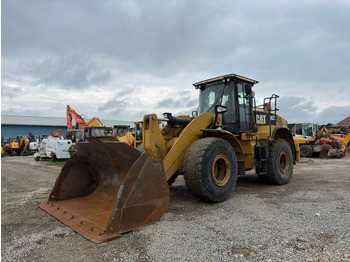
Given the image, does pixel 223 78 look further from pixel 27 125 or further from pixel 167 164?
pixel 27 125

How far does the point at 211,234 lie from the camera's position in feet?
11.4

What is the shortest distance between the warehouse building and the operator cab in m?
42.9

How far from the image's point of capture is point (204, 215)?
13.9 feet

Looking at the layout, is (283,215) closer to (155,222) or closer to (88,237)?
(155,222)

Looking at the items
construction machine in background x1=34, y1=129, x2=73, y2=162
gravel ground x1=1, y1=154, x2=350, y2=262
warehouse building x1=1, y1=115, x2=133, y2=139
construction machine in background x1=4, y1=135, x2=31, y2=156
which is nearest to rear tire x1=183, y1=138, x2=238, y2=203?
gravel ground x1=1, y1=154, x2=350, y2=262

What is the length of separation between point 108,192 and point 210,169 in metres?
1.92

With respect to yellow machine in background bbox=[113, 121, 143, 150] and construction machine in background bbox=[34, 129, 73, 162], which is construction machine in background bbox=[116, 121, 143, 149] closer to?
yellow machine in background bbox=[113, 121, 143, 150]

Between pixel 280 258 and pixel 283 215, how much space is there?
1.54 metres

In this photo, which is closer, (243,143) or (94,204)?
(94,204)

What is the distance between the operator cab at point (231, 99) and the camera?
6074mm

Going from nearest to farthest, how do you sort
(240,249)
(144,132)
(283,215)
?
1. (240,249)
2. (283,215)
3. (144,132)

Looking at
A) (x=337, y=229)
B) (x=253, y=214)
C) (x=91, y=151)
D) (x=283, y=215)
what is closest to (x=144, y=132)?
(x=91, y=151)

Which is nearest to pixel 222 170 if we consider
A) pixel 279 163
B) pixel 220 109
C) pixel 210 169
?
pixel 210 169

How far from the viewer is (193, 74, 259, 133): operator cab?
607 cm
